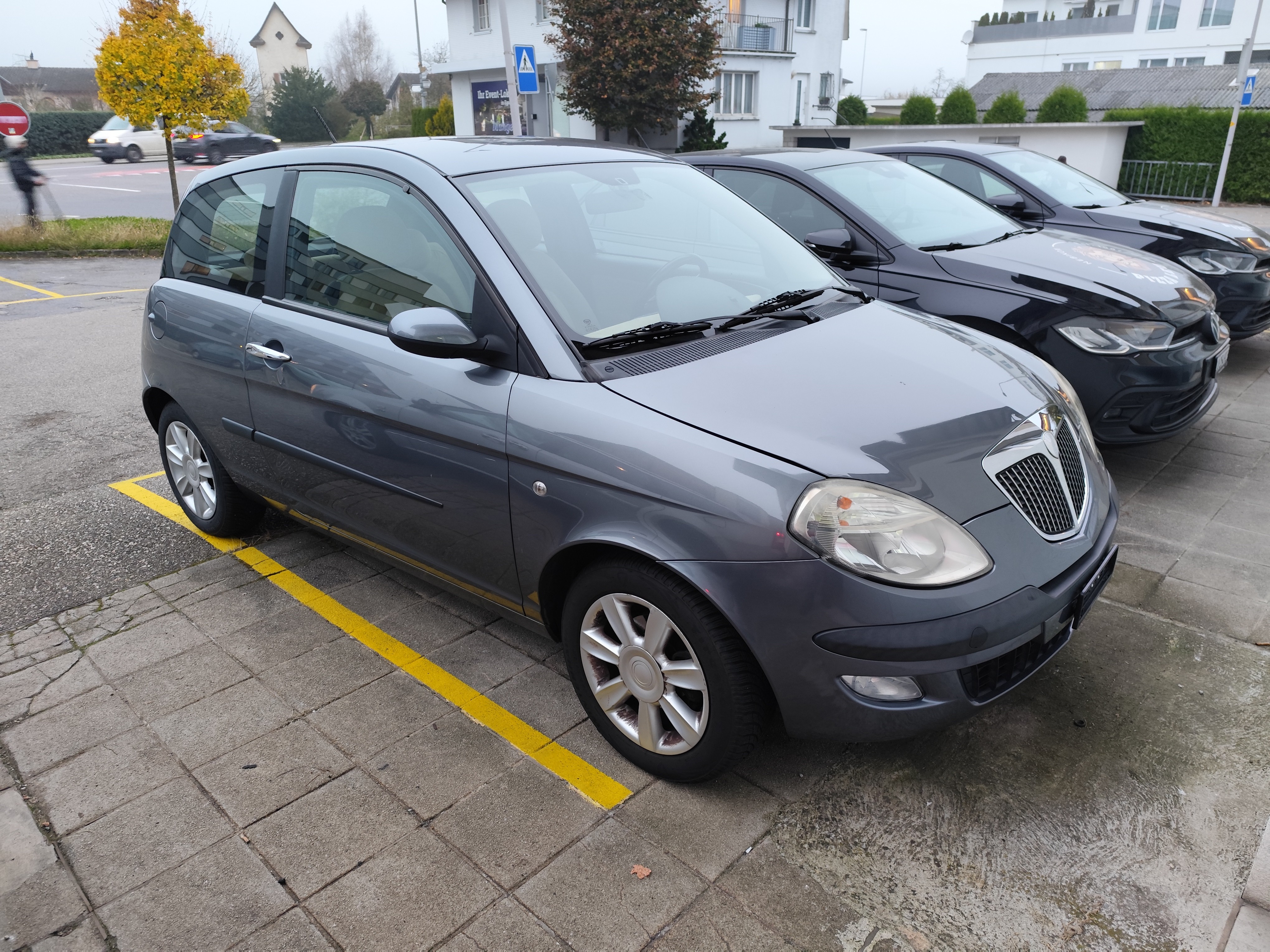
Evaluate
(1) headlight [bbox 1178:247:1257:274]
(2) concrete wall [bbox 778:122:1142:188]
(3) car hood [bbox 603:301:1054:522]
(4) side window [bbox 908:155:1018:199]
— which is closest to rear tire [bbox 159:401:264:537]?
(3) car hood [bbox 603:301:1054:522]

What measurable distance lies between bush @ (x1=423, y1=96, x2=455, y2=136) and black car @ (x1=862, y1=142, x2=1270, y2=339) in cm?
3547

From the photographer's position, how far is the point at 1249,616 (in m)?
3.49

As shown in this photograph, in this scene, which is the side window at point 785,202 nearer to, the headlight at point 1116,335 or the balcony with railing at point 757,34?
the headlight at point 1116,335

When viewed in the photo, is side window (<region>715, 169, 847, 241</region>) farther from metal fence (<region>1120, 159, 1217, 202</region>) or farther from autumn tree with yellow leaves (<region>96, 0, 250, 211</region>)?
metal fence (<region>1120, 159, 1217, 202</region>)

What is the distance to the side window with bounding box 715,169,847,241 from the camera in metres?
5.32

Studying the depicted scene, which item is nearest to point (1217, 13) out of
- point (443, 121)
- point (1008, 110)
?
point (1008, 110)

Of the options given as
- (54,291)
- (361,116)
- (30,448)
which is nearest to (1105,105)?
(361,116)

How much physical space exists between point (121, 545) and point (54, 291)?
936 centimetres

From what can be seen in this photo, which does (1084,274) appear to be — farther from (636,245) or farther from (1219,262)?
(636,245)

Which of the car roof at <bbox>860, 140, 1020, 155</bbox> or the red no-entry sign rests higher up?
the red no-entry sign

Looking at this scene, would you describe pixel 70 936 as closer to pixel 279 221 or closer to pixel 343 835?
pixel 343 835

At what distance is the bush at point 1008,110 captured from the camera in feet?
85.1

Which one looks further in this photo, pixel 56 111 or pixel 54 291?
pixel 56 111

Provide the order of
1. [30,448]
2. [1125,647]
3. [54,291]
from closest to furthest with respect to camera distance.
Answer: [1125,647] < [30,448] < [54,291]
